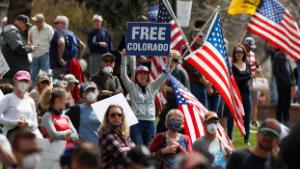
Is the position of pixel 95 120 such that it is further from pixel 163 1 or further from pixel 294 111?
pixel 294 111

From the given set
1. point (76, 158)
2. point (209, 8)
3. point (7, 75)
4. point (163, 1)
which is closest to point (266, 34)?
point (163, 1)

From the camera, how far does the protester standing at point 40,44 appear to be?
79.1 ft

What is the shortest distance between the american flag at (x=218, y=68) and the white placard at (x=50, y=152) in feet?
11.3

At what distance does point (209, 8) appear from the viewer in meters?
41.3

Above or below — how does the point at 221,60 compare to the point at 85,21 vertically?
above

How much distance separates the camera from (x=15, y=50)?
2155cm

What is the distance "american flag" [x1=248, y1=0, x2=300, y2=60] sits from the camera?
72.3 ft

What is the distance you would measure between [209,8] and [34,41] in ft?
56.7

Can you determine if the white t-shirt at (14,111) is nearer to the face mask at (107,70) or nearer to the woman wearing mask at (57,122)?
the woman wearing mask at (57,122)

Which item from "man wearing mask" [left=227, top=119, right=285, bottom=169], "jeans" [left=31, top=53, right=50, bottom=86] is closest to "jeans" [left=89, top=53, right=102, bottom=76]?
"jeans" [left=31, top=53, right=50, bottom=86]

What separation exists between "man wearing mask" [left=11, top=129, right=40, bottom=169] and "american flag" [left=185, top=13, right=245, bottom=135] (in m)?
8.25

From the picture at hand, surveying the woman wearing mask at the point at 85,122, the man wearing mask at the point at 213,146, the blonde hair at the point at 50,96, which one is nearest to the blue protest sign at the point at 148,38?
the woman wearing mask at the point at 85,122

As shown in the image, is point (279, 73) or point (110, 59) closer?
point (110, 59)

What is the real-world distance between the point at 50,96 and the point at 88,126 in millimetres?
710
